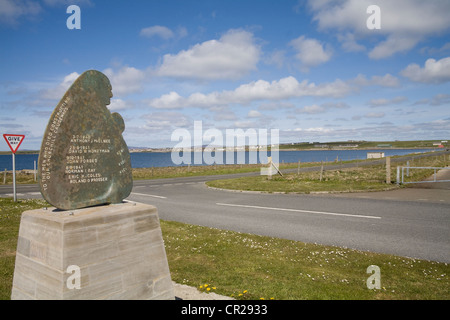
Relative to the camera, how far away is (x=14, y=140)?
14.4 metres

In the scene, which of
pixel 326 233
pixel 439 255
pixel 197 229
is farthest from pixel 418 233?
pixel 197 229

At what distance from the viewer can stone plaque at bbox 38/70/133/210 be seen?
4.22m

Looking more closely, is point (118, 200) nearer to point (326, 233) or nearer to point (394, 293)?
point (394, 293)

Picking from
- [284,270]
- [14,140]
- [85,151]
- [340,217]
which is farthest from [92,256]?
[14,140]

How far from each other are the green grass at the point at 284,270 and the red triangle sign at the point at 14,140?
7.76m

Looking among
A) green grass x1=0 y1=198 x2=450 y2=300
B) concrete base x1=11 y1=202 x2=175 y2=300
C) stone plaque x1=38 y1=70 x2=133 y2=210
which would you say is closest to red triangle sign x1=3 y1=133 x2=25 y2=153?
green grass x1=0 y1=198 x2=450 y2=300

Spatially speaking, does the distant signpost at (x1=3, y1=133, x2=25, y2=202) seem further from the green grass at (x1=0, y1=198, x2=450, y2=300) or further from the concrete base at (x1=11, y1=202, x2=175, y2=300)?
the concrete base at (x1=11, y1=202, x2=175, y2=300)

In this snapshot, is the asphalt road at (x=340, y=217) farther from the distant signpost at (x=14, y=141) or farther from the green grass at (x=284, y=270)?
the distant signpost at (x=14, y=141)

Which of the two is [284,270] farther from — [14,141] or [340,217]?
[14,141]

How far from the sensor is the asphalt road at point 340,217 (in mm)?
7691

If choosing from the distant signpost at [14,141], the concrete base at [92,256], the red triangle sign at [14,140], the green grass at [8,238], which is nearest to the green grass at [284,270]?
the green grass at [8,238]

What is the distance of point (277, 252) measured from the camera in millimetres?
6812

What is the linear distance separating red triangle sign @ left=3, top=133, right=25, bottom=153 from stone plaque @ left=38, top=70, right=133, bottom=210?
39.0 feet
